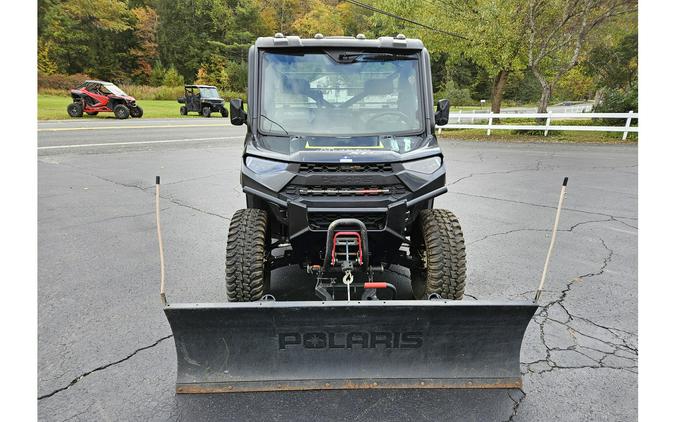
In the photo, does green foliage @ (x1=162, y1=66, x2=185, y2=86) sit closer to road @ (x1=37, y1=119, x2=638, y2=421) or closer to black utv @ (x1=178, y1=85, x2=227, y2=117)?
black utv @ (x1=178, y1=85, x2=227, y2=117)

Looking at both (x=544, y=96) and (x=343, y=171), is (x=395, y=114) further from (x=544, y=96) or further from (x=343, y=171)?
(x=544, y=96)

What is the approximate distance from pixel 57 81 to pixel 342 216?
52347 mm

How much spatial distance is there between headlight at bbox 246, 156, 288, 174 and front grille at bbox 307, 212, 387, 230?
433 mm

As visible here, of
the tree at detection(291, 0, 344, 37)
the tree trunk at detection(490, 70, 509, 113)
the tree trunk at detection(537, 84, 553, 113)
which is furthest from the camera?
the tree at detection(291, 0, 344, 37)

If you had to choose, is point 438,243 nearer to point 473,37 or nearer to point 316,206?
point 316,206

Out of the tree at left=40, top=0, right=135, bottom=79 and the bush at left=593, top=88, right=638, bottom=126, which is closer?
the bush at left=593, top=88, right=638, bottom=126

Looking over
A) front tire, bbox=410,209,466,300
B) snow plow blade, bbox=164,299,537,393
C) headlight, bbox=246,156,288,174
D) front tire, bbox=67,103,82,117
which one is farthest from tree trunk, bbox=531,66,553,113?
front tire, bbox=67,103,82,117

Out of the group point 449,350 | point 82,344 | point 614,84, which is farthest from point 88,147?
point 614,84

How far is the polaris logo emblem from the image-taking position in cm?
259

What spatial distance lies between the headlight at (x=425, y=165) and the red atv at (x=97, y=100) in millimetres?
23229

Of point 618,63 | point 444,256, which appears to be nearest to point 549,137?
point 444,256

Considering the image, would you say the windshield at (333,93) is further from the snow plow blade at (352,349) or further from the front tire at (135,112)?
the front tire at (135,112)

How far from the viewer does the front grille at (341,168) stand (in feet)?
9.91

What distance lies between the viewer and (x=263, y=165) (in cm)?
320
